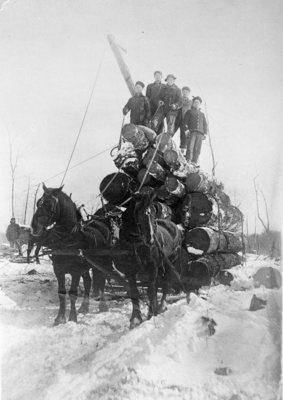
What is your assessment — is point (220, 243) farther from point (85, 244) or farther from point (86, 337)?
point (86, 337)

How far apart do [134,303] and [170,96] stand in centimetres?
363

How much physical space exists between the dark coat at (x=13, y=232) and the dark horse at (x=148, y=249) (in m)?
1.46

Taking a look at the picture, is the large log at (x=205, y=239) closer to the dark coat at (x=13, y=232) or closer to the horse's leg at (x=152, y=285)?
the horse's leg at (x=152, y=285)

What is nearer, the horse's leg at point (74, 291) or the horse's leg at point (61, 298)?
the horse's leg at point (61, 298)

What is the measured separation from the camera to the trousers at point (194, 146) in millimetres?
7082

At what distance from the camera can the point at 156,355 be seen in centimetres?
383

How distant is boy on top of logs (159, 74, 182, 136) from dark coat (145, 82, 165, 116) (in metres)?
0.07

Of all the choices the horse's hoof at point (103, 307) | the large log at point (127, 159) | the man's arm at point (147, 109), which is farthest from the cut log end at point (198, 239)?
the man's arm at point (147, 109)

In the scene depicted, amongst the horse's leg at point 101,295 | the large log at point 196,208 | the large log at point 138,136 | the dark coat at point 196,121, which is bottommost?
the horse's leg at point 101,295

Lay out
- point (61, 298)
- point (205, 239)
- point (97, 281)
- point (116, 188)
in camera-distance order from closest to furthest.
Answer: point (61, 298), point (205, 239), point (116, 188), point (97, 281)

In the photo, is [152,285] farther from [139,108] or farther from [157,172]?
[139,108]

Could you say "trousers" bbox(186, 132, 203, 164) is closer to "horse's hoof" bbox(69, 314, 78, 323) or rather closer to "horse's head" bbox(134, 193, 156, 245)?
"horse's head" bbox(134, 193, 156, 245)

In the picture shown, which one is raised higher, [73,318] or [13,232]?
[13,232]

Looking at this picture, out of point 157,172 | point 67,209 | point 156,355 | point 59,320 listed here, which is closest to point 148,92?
point 157,172
